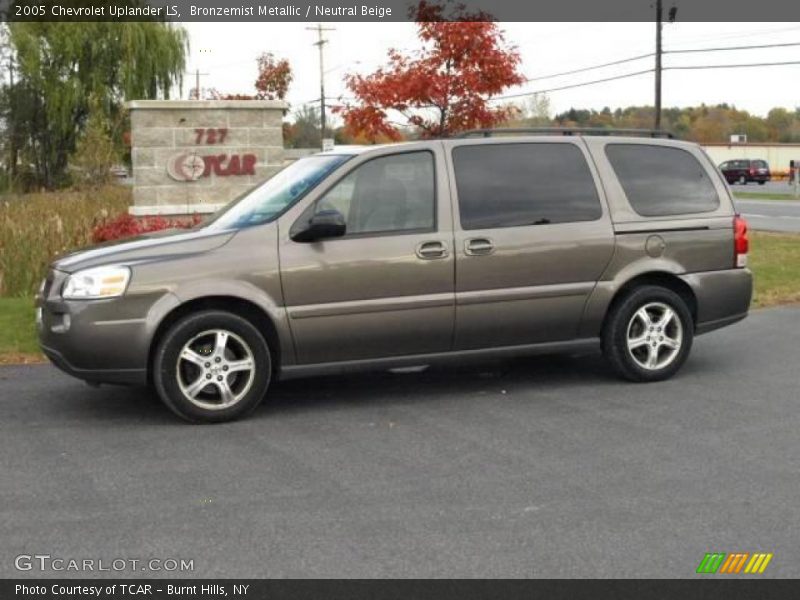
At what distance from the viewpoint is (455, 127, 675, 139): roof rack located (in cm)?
795

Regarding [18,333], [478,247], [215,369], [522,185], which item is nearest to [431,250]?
[478,247]

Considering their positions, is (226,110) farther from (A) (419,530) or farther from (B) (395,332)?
(A) (419,530)

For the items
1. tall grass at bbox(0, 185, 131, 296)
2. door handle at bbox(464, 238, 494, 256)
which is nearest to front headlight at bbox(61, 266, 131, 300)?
door handle at bbox(464, 238, 494, 256)

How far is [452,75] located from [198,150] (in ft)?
19.6

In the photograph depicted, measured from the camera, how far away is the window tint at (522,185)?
7.49 meters

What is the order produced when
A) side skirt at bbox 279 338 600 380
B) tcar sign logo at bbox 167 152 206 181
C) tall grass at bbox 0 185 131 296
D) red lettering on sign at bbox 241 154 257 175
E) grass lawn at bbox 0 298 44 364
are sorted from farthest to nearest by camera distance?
red lettering on sign at bbox 241 154 257 175 < tcar sign logo at bbox 167 152 206 181 < tall grass at bbox 0 185 131 296 < grass lawn at bbox 0 298 44 364 < side skirt at bbox 279 338 600 380

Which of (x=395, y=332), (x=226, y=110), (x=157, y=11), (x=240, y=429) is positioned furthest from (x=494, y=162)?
(x=157, y=11)

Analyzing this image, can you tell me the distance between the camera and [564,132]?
8156mm

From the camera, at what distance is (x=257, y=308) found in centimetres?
696

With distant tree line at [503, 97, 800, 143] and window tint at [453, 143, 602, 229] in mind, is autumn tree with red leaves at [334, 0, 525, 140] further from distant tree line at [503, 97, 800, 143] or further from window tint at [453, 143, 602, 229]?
distant tree line at [503, 97, 800, 143]

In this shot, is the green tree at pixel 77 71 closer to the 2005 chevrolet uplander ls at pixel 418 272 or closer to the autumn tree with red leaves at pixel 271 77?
the autumn tree with red leaves at pixel 271 77

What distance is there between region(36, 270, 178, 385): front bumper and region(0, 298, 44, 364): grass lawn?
2530mm

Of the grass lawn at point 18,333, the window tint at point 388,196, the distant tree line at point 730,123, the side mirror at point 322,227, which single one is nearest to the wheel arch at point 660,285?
the window tint at point 388,196

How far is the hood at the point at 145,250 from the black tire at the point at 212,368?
0.42 meters
